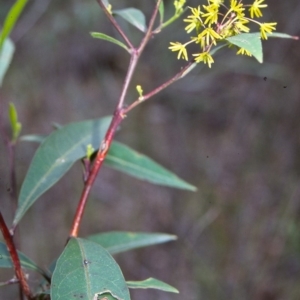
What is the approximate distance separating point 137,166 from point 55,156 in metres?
0.21

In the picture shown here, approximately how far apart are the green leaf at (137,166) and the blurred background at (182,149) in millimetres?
2143

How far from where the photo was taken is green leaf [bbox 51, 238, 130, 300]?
2.06 feet

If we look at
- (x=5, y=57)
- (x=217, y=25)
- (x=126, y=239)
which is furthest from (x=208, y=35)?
(x=5, y=57)

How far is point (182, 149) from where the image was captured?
3527mm

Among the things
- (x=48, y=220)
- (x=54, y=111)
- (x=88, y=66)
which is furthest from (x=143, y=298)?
(x=88, y=66)

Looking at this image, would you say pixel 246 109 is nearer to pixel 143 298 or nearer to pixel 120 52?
pixel 120 52

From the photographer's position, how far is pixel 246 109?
11.6 ft

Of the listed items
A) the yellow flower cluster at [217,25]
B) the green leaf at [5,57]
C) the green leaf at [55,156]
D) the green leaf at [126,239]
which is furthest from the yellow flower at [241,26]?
the green leaf at [5,57]

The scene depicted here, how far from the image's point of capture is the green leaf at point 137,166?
1.07m

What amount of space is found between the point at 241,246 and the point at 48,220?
143 centimetres

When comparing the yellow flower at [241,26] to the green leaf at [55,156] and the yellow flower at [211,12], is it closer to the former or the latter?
the yellow flower at [211,12]

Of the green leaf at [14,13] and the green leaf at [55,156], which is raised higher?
the green leaf at [14,13]

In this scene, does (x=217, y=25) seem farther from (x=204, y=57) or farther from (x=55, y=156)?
(x=55, y=156)

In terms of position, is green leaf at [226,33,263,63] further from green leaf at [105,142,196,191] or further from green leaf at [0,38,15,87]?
green leaf at [0,38,15,87]
